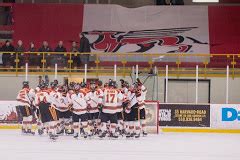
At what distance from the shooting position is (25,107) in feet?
65.0

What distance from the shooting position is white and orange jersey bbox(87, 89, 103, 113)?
18.6 m

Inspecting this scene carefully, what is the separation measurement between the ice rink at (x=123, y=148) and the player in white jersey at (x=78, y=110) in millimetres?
442

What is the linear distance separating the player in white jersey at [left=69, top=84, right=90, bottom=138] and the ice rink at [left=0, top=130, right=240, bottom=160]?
17.4 inches

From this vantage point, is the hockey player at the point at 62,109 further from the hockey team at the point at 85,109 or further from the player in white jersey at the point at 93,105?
the player in white jersey at the point at 93,105

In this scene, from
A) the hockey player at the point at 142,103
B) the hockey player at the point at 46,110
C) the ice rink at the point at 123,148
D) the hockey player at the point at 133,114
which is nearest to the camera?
the ice rink at the point at 123,148

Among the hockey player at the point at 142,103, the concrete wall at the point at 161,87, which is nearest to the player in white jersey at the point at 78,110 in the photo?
the hockey player at the point at 142,103

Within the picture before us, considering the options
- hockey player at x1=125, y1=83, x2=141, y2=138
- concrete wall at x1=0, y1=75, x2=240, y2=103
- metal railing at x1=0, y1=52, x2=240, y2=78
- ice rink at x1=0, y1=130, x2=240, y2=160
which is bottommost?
ice rink at x1=0, y1=130, x2=240, y2=160

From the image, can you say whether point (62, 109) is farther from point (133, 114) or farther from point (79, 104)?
point (133, 114)

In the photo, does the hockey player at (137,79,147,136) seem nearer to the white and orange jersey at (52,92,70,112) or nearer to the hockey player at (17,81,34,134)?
the white and orange jersey at (52,92,70,112)

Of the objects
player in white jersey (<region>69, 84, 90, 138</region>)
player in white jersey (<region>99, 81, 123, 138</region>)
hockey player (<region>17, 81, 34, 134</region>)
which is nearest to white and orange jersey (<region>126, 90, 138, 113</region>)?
player in white jersey (<region>99, 81, 123, 138</region>)

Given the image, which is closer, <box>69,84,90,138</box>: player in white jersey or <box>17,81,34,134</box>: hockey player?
<box>69,84,90,138</box>: player in white jersey

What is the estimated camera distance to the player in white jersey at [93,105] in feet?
61.1

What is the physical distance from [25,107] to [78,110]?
219 cm

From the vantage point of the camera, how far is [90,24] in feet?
98.0
